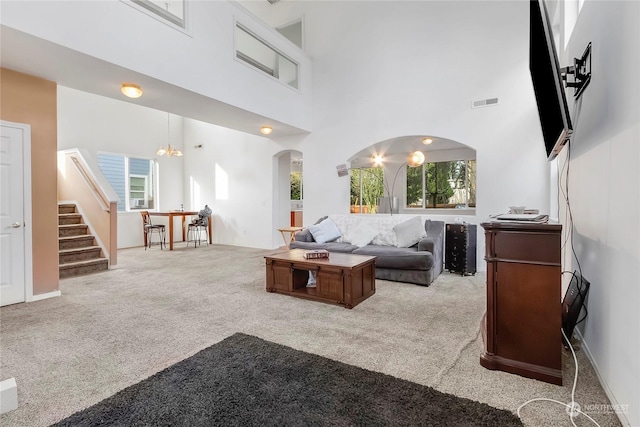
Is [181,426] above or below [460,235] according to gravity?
below

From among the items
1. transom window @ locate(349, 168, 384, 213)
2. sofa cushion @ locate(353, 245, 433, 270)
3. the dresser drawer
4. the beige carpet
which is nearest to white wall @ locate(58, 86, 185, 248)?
the beige carpet

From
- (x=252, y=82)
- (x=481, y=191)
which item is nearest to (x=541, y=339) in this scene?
(x=481, y=191)

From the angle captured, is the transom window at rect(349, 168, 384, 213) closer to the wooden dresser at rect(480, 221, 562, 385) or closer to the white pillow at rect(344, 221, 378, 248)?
the white pillow at rect(344, 221, 378, 248)

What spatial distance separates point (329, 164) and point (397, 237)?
2.54m

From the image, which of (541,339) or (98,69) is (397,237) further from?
(98,69)

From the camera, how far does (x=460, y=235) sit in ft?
16.2

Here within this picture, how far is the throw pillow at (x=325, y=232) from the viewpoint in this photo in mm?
5344

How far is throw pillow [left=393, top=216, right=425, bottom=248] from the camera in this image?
4.73 meters

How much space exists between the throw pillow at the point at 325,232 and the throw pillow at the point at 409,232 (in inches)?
43.4

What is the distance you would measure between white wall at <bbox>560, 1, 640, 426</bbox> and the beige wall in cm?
538

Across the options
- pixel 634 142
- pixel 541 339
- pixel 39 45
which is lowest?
pixel 541 339

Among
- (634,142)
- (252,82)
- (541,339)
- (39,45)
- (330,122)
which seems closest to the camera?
(634,142)

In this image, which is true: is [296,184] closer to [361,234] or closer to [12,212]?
[361,234]

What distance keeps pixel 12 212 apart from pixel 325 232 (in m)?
4.06
